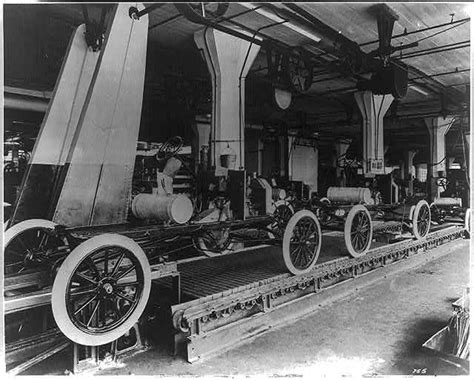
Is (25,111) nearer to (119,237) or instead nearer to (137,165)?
(137,165)

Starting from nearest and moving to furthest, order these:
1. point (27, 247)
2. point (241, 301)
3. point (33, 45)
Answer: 1. point (27, 247)
2. point (241, 301)
3. point (33, 45)

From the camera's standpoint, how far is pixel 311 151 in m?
16.1

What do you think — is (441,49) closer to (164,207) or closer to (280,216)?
(280,216)

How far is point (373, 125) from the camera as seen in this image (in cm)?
908

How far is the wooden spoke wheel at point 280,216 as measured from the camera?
4844 mm

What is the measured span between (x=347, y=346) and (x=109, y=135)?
111 inches

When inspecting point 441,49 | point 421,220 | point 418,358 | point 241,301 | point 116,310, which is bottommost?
point 418,358

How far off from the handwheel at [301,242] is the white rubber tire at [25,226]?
232 cm

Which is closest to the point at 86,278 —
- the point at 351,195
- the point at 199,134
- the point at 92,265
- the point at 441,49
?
the point at 92,265

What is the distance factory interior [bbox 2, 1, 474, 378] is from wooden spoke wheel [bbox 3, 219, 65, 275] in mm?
16

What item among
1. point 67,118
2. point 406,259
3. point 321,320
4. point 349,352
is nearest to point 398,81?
point 406,259

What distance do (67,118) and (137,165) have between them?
0.98 m

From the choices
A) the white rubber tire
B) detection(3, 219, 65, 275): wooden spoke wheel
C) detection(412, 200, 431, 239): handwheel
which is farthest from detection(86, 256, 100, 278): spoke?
detection(412, 200, 431, 239): handwheel

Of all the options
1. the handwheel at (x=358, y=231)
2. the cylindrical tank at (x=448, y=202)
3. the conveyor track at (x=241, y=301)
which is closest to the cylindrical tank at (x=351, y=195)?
the handwheel at (x=358, y=231)
